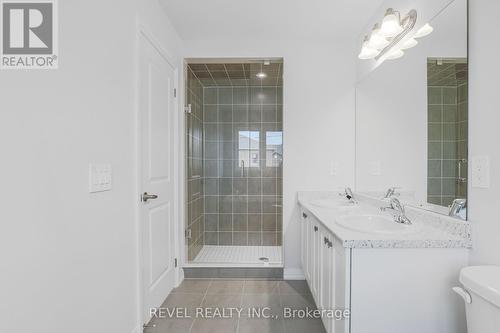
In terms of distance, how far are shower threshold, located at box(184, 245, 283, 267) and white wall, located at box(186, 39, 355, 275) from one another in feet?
1.15

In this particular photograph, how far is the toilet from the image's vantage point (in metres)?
0.92

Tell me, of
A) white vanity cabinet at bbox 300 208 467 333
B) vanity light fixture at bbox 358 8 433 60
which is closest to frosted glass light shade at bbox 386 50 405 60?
vanity light fixture at bbox 358 8 433 60

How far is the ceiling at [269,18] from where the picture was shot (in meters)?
2.23

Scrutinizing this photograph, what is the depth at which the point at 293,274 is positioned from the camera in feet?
9.32

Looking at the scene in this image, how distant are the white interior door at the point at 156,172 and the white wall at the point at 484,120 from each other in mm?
1849

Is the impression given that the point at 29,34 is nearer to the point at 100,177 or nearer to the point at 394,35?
the point at 100,177

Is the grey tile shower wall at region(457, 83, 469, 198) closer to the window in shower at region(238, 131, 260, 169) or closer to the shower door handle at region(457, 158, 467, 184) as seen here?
the shower door handle at region(457, 158, 467, 184)

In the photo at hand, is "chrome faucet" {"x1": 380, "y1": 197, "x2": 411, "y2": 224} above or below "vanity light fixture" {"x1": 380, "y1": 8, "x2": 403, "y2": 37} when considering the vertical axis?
below

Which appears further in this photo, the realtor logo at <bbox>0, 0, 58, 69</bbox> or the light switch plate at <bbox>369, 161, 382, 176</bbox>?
the light switch plate at <bbox>369, 161, 382, 176</bbox>

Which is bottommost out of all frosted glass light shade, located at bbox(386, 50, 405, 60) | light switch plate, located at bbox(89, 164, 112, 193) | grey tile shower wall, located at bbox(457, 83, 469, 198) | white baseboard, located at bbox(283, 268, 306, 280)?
white baseboard, located at bbox(283, 268, 306, 280)

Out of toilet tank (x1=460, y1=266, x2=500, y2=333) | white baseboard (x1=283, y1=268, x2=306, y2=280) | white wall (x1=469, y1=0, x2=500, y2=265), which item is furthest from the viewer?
white baseboard (x1=283, y1=268, x2=306, y2=280)

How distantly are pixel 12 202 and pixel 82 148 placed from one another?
0.39 meters

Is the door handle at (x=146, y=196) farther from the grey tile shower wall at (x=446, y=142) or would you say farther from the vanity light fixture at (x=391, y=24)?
the vanity light fixture at (x=391, y=24)

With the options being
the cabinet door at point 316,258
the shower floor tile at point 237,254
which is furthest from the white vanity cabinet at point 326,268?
the shower floor tile at point 237,254
